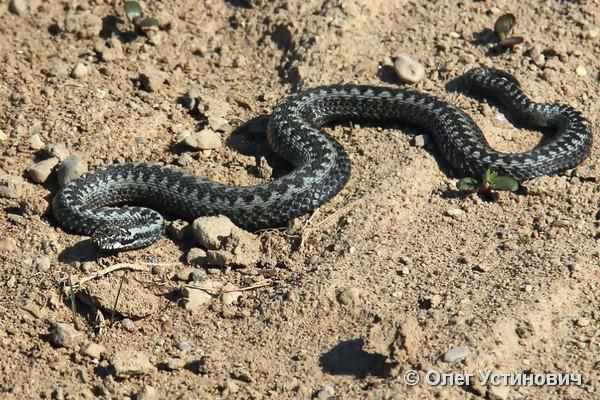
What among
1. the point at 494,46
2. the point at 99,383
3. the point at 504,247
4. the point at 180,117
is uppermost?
the point at 494,46

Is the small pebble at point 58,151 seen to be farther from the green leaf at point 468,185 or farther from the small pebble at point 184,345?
the green leaf at point 468,185

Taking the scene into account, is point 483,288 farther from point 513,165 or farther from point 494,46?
point 494,46

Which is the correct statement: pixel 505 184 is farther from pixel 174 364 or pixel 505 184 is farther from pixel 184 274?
pixel 174 364

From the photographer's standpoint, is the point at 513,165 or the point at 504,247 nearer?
the point at 504,247

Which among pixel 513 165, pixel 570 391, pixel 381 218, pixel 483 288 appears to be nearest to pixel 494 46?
pixel 513 165

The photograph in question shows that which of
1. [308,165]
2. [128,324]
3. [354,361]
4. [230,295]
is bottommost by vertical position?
[128,324]

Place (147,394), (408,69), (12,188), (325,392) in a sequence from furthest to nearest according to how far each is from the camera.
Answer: (408,69), (12,188), (147,394), (325,392)

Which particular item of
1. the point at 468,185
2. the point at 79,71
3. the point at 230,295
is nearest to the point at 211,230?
the point at 230,295

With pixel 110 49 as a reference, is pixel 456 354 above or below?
above
